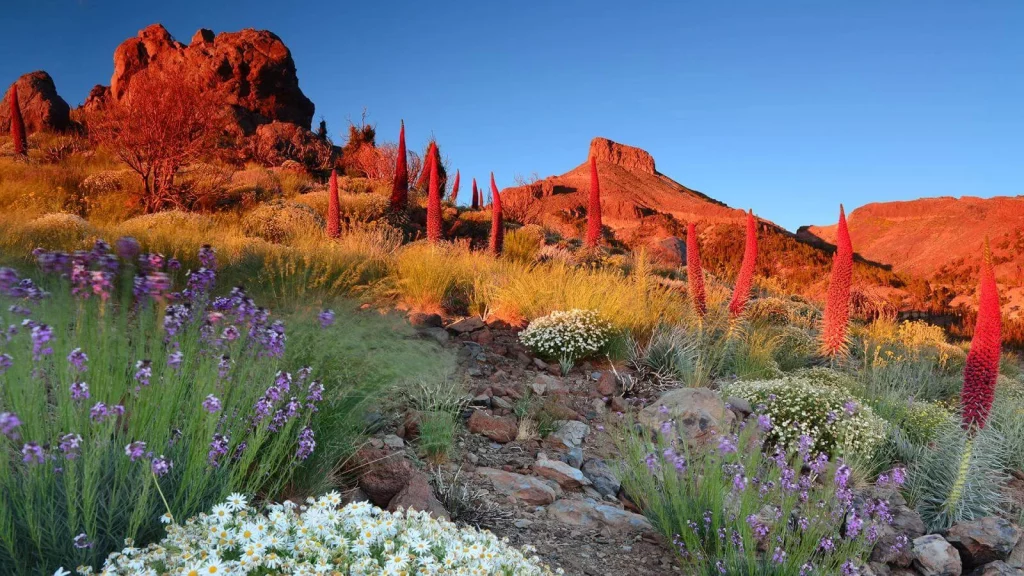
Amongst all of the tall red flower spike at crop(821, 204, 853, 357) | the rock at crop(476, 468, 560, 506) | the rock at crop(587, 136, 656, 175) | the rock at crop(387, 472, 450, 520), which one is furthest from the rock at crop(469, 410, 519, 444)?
the rock at crop(587, 136, 656, 175)

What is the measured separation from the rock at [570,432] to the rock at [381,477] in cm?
180

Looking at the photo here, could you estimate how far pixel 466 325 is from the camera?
314 inches

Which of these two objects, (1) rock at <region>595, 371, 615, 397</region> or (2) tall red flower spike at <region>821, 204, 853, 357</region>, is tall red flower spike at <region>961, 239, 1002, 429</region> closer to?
(2) tall red flower spike at <region>821, 204, 853, 357</region>

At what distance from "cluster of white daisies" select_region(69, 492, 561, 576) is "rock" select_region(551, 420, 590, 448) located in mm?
2913

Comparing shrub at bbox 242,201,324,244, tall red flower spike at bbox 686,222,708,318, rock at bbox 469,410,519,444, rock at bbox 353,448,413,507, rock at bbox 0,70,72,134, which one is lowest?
rock at bbox 469,410,519,444

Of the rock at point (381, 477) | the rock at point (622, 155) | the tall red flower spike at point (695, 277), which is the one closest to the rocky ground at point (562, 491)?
the rock at point (381, 477)

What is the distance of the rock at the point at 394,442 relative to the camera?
4.29 meters

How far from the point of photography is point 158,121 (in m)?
16.9

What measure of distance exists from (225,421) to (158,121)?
16.9 m

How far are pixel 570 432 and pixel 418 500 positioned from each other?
2.23 metres

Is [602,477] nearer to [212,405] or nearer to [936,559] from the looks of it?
[936,559]

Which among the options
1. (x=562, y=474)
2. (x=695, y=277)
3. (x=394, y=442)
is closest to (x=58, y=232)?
(x=394, y=442)

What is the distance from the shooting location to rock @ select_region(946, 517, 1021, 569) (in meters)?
4.14

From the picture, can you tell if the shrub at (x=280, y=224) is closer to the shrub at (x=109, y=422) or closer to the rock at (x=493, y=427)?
the rock at (x=493, y=427)
